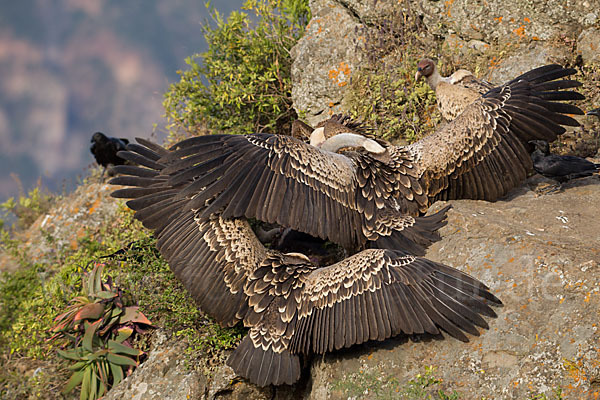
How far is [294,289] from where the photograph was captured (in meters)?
3.91

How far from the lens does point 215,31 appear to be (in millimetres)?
7652

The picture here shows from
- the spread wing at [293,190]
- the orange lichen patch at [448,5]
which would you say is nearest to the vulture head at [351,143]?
the spread wing at [293,190]

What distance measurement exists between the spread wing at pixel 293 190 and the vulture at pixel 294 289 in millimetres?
45

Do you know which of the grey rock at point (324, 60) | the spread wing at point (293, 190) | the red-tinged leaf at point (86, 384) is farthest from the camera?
the grey rock at point (324, 60)

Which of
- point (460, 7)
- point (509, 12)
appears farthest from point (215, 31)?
point (509, 12)

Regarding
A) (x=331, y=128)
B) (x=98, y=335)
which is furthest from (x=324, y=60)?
(x=98, y=335)

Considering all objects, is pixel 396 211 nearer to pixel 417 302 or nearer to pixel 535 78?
pixel 417 302

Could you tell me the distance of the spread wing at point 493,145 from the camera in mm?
4883

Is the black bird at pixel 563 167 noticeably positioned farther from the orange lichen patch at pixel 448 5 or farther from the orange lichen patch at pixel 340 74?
the orange lichen patch at pixel 340 74

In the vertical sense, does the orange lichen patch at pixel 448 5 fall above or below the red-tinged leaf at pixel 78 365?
above

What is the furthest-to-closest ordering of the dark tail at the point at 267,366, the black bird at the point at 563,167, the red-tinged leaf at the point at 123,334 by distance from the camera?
the black bird at the point at 563,167 < the red-tinged leaf at the point at 123,334 < the dark tail at the point at 267,366

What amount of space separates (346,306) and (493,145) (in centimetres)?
242

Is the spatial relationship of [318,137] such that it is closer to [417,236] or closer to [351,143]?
[351,143]

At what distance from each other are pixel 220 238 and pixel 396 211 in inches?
66.0
